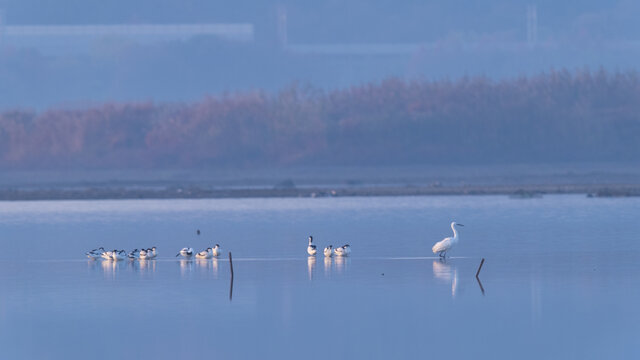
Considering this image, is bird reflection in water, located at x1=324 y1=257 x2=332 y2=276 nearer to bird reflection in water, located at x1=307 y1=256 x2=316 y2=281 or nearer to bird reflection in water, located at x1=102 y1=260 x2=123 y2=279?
bird reflection in water, located at x1=307 y1=256 x2=316 y2=281

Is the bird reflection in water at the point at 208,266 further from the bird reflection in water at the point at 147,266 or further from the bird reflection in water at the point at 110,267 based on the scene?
the bird reflection in water at the point at 110,267

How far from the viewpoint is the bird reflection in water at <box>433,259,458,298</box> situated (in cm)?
1899

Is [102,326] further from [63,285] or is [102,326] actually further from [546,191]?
[546,191]

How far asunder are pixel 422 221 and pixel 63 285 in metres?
21.6

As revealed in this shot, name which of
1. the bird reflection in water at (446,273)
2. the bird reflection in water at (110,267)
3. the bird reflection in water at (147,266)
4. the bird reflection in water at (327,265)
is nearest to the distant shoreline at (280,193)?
the bird reflection in water at (327,265)

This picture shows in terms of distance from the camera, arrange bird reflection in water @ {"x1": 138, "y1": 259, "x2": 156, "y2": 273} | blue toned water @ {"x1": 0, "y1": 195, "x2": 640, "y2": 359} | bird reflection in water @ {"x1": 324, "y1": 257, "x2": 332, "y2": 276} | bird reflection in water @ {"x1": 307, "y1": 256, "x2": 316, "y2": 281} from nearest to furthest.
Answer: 1. blue toned water @ {"x1": 0, "y1": 195, "x2": 640, "y2": 359}
2. bird reflection in water @ {"x1": 307, "y1": 256, "x2": 316, "y2": 281}
3. bird reflection in water @ {"x1": 324, "y1": 257, "x2": 332, "y2": 276}
4. bird reflection in water @ {"x1": 138, "y1": 259, "x2": 156, "y2": 273}

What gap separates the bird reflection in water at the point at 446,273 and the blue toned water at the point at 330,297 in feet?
0.11

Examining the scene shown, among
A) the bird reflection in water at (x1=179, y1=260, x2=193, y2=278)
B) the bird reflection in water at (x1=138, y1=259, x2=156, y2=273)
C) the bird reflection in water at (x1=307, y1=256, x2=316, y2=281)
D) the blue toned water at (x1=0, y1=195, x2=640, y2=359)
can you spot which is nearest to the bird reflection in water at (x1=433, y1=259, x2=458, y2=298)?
the blue toned water at (x1=0, y1=195, x2=640, y2=359)

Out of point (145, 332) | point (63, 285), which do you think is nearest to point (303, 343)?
point (145, 332)

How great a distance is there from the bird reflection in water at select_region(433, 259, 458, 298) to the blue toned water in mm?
A: 34

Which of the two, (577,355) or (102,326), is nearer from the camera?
(577,355)

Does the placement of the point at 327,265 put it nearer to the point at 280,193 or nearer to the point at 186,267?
the point at 186,267

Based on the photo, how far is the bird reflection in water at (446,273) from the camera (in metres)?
19.0

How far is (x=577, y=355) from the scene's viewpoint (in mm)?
13016
